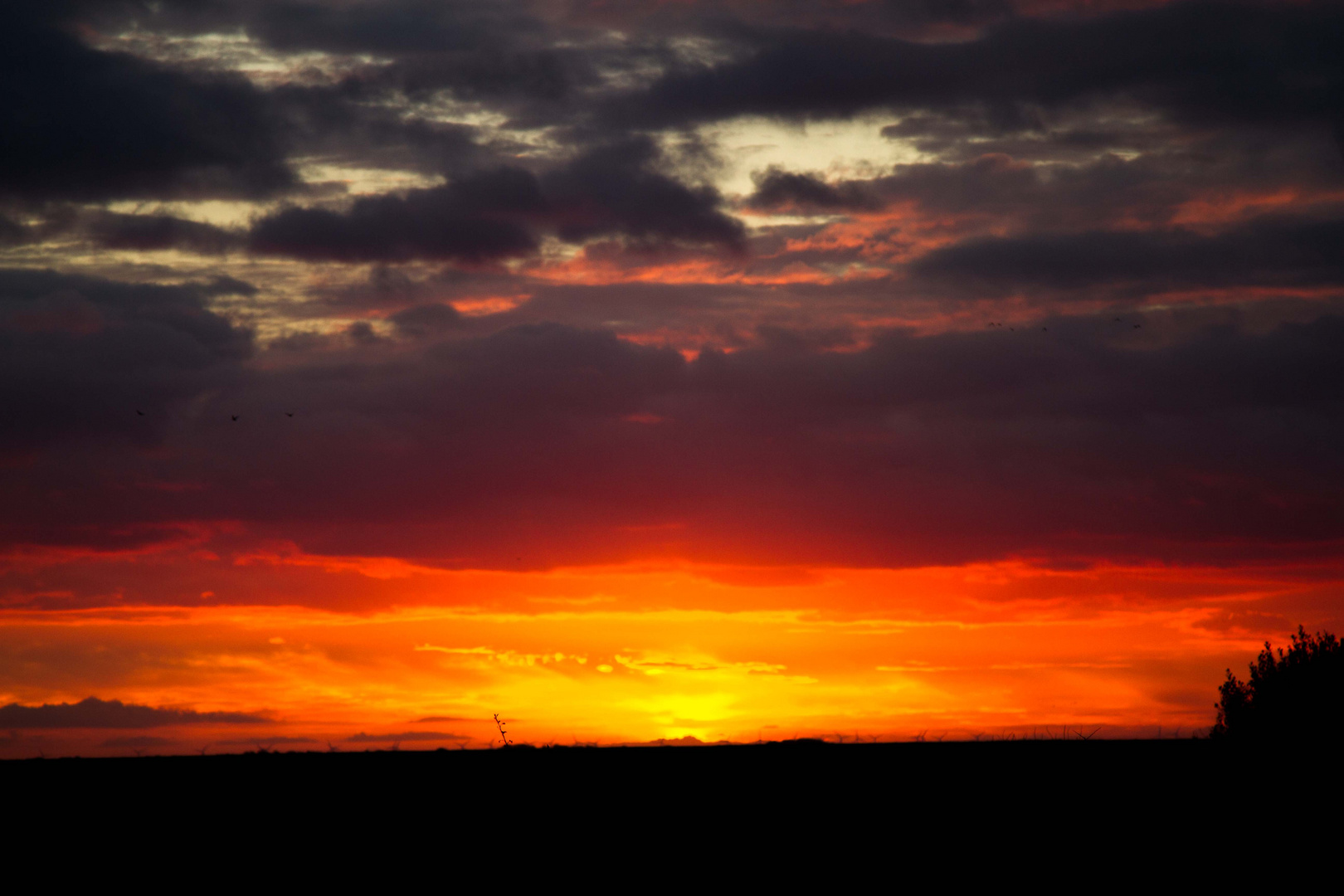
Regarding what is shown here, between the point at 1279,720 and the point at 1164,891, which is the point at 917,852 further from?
the point at 1279,720

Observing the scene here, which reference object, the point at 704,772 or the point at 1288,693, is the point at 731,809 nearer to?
the point at 704,772

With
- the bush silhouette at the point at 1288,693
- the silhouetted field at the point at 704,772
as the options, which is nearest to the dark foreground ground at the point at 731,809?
the silhouetted field at the point at 704,772

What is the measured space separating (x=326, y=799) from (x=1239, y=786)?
34095mm

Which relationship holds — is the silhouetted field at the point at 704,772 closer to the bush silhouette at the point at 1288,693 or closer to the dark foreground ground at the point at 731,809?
the dark foreground ground at the point at 731,809

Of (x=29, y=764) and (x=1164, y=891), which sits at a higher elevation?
(x=29, y=764)

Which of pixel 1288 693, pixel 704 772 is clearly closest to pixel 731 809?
pixel 704 772

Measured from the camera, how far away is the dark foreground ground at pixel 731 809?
39.0 metres

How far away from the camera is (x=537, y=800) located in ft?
155

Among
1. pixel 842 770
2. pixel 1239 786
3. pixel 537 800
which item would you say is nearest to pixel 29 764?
pixel 537 800

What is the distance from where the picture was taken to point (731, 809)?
4562 cm

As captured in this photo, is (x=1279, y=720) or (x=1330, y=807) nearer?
(x=1330, y=807)

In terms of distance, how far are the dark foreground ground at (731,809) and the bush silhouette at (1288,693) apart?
59836mm

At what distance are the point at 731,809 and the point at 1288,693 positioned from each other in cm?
8911

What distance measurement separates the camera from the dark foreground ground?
39.0 m
